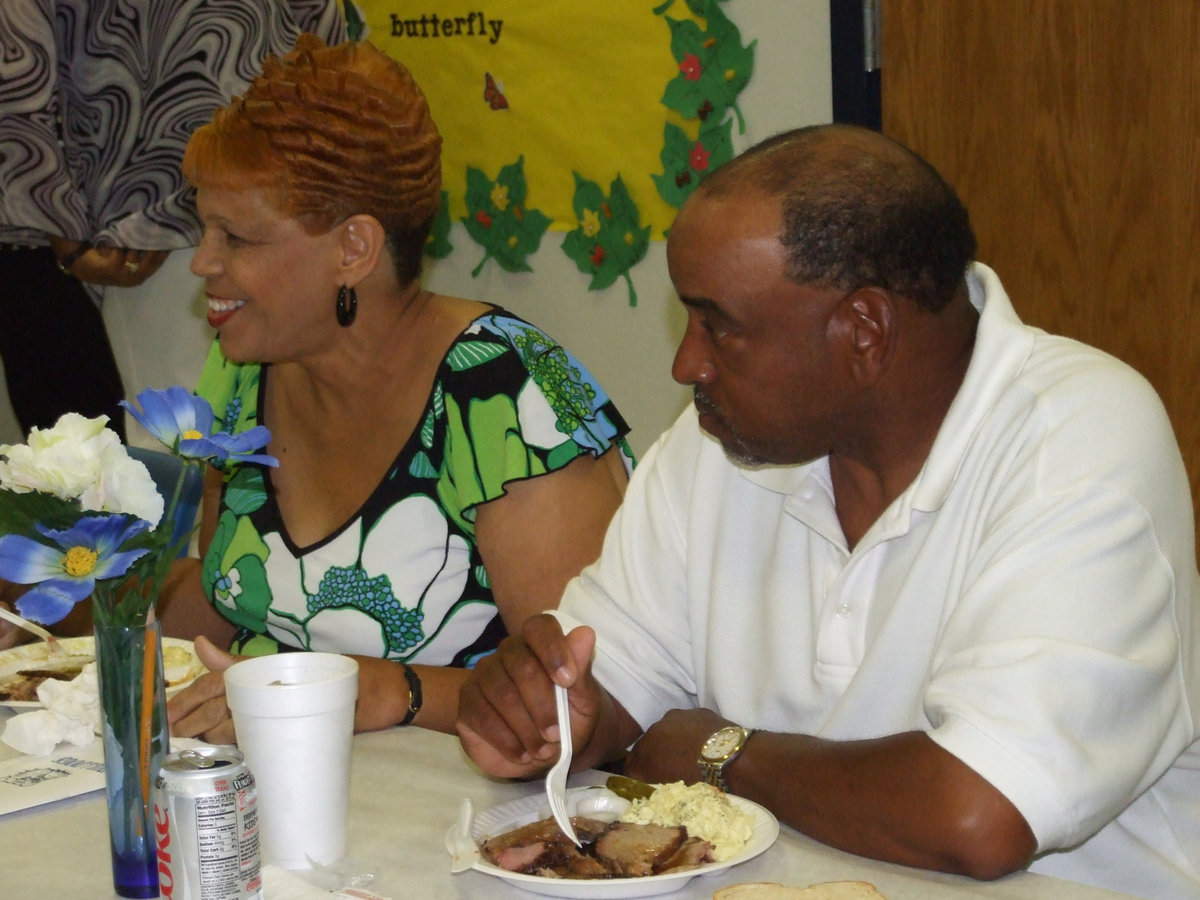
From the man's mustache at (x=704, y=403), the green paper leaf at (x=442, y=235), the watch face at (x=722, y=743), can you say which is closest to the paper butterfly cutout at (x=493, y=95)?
the green paper leaf at (x=442, y=235)

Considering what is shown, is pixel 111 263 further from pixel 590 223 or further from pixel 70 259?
pixel 590 223

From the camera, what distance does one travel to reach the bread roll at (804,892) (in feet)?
3.58

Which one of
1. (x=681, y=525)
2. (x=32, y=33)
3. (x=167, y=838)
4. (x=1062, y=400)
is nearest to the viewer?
(x=167, y=838)

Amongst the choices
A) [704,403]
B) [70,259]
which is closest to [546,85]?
[70,259]

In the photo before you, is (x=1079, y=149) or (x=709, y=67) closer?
(x=1079, y=149)

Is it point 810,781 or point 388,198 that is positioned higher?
point 388,198

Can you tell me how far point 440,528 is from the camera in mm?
1930

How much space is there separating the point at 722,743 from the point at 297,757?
420mm

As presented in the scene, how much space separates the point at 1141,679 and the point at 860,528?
15.2 inches

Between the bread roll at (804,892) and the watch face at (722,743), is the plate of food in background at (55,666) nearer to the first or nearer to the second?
the watch face at (722,743)

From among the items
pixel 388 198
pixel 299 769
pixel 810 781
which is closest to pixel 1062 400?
pixel 810 781

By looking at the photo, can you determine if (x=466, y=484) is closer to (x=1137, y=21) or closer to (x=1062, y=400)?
(x=1062, y=400)

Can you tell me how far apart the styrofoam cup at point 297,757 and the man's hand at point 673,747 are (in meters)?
0.36

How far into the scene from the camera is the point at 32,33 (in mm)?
2809
